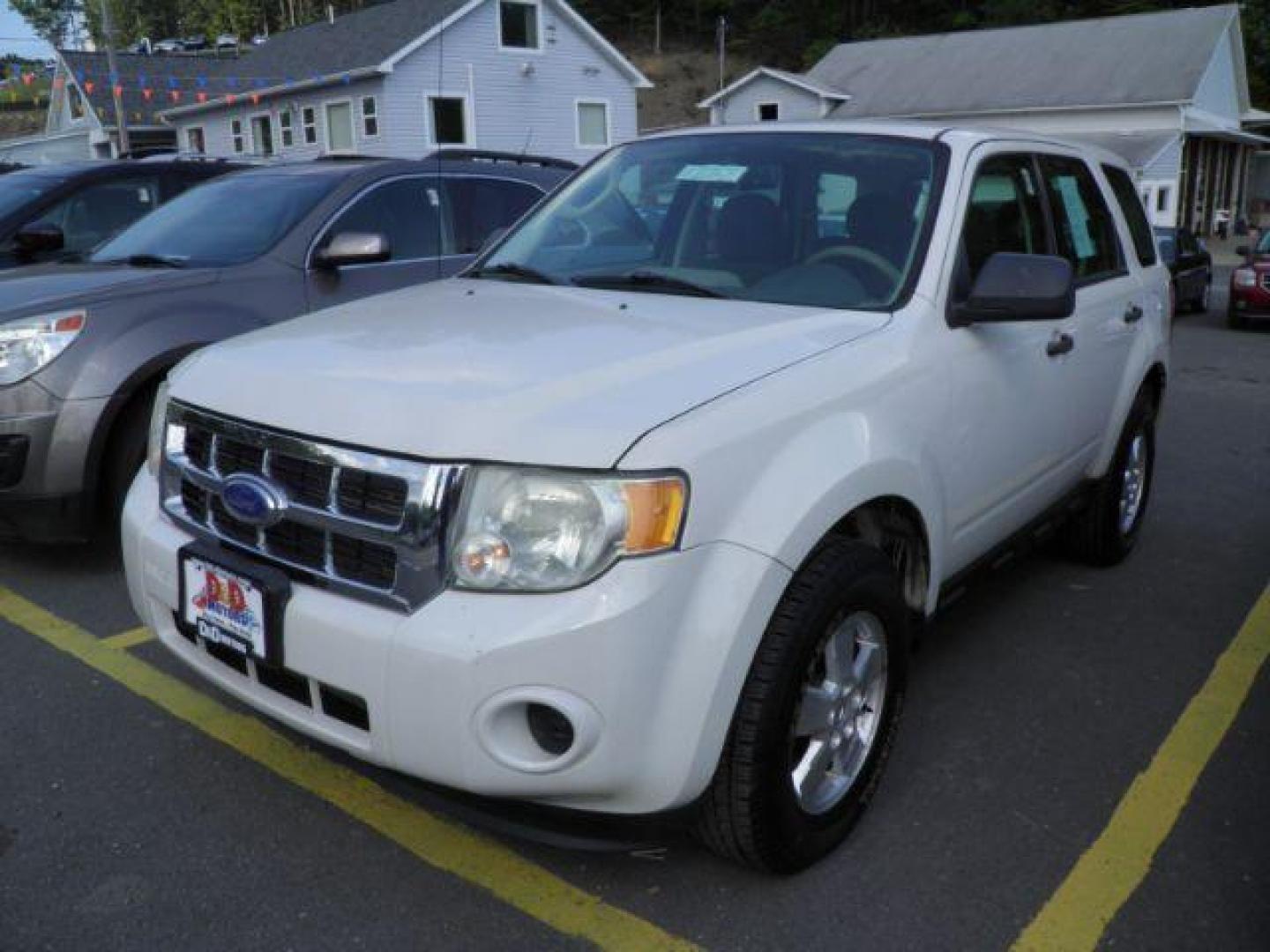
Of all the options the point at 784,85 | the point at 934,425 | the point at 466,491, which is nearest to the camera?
the point at 466,491

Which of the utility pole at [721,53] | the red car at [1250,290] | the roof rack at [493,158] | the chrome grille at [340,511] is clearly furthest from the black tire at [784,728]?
the utility pole at [721,53]

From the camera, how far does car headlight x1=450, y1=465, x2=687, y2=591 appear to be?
222 centimetres

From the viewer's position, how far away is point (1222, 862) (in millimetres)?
2793

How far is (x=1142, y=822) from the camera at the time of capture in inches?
117

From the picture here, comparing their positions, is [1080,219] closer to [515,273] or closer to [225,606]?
[515,273]

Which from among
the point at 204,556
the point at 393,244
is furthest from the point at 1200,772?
the point at 393,244

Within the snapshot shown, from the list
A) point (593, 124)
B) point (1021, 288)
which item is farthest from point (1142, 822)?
point (593, 124)

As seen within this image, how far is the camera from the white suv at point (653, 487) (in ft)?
7.32

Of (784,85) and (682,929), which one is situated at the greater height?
(784,85)

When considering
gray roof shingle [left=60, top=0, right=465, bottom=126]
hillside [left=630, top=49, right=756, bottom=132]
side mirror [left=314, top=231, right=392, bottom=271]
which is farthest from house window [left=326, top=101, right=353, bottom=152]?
side mirror [left=314, top=231, right=392, bottom=271]

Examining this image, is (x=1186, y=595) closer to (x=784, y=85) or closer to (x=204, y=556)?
(x=204, y=556)

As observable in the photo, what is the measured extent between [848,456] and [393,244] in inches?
153

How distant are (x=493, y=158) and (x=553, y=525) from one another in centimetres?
501

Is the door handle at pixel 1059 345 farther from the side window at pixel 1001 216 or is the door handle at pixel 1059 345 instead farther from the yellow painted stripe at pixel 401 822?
the yellow painted stripe at pixel 401 822
